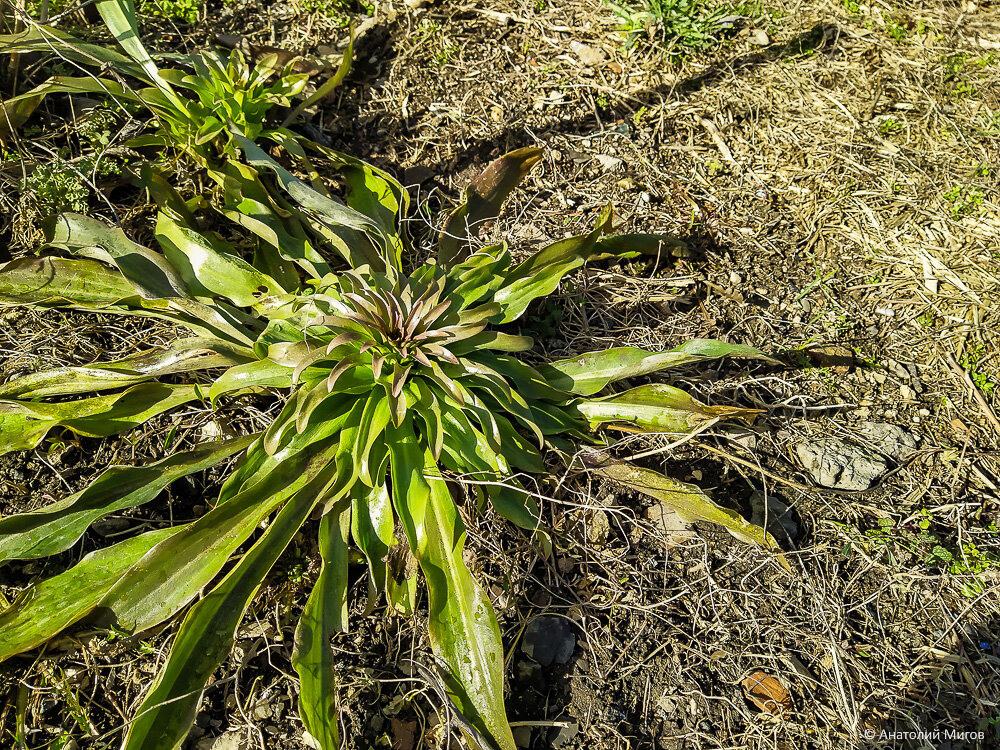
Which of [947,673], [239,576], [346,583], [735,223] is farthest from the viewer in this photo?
[735,223]

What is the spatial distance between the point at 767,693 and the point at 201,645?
178 centimetres

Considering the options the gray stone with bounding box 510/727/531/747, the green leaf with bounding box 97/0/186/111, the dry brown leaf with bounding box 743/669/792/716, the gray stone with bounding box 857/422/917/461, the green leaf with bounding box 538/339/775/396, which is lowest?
the dry brown leaf with bounding box 743/669/792/716

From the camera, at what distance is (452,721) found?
1915 millimetres

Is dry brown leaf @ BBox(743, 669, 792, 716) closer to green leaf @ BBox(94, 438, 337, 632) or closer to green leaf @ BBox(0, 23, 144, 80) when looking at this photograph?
green leaf @ BBox(94, 438, 337, 632)

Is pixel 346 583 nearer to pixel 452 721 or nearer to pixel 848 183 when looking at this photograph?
pixel 452 721

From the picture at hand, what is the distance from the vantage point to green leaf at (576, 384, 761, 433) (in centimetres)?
220

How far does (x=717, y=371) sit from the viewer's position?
8.64 ft

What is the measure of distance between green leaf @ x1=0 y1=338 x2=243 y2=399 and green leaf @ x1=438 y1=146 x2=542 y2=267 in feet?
3.02

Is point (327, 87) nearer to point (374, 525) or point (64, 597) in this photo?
point (374, 525)

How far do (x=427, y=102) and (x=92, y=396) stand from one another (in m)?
1.99

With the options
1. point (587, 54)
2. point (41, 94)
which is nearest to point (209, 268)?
point (41, 94)

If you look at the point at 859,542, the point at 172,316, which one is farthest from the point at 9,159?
the point at 859,542

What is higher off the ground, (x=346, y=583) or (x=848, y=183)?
(x=848, y=183)

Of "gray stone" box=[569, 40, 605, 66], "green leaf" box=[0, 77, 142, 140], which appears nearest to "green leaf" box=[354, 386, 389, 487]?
"green leaf" box=[0, 77, 142, 140]
